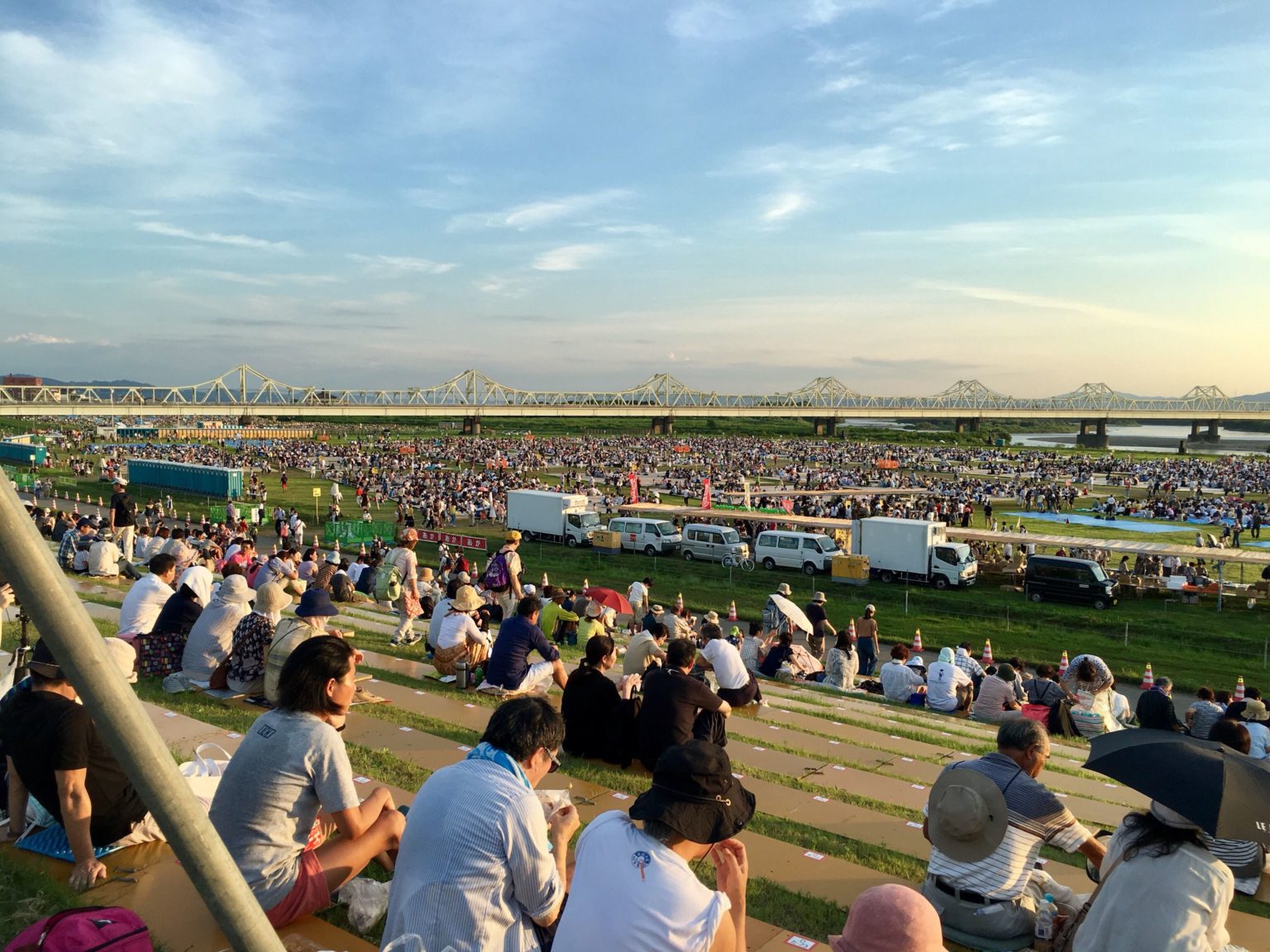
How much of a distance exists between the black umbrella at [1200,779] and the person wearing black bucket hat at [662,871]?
192 cm

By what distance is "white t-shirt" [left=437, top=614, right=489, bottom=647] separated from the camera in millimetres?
8688

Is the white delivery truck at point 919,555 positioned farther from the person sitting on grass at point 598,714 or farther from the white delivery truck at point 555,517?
the person sitting on grass at point 598,714

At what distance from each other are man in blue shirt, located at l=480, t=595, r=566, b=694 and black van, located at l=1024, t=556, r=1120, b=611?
20.1 m

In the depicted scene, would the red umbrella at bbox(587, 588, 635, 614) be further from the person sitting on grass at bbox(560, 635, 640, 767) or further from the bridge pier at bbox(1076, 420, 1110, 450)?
the bridge pier at bbox(1076, 420, 1110, 450)

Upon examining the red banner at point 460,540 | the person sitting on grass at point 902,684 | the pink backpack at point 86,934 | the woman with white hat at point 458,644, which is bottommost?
the red banner at point 460,540

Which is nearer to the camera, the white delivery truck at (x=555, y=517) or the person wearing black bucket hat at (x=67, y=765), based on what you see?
the person wearing black bucket hat at (x=67, y=765)

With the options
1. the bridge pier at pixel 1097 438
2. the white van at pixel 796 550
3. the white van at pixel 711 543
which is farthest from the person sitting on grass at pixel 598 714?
the bridge pier at pixel 1097 438

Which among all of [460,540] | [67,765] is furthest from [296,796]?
[460,540]

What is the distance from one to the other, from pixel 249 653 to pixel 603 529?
25911mm

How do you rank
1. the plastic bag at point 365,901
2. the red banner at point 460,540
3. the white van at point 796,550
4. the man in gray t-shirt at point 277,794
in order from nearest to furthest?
the man in gray t-shirt at point 277,794 → the plastic bag at point 365,901 → the red banner at point 460,540 → the white van at point 796,550

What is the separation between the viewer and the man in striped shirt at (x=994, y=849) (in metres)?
4.01

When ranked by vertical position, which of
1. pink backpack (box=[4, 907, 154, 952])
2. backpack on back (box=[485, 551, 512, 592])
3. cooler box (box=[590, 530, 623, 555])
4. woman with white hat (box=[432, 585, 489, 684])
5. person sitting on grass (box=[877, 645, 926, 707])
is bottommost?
cooler box (box=[590, 530, 623, 555])

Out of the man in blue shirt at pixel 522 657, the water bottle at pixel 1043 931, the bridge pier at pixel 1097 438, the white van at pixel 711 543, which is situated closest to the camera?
the water bottle at pixel 1043 931

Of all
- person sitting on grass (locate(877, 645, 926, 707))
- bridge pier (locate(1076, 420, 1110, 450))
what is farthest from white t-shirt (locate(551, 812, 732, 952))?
bridge pier (locate(1076, 420, 1110, 450))
